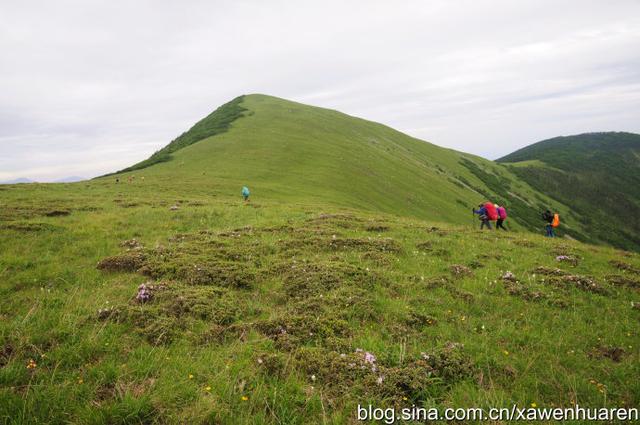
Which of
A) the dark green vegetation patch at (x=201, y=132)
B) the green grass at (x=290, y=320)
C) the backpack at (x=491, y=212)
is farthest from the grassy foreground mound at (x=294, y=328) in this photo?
the dark green vegetation patch at (x=201, y=132)

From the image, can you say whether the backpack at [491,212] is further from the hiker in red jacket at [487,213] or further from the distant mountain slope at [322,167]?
the distant mountain slope at [322,167]

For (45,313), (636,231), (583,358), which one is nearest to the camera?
(583,358)

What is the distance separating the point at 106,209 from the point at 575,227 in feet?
368

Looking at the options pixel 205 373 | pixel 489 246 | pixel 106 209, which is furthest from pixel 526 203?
pixel 205 373

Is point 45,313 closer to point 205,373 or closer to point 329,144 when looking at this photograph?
point 205,373

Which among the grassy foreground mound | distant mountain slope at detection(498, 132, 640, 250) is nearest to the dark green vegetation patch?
the grassy foreground mound

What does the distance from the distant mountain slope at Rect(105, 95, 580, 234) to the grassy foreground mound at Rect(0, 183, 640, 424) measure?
21.9 meters

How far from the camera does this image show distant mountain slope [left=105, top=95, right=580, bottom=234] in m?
43.2

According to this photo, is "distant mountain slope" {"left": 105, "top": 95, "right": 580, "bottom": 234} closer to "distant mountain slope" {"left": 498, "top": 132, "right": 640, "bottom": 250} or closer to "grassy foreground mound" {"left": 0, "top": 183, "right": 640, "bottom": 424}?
"grassy foreground mound" {"left": 0, "top": 183, "right": 640, "bottom": 424}

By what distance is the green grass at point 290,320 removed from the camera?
18.5 ft

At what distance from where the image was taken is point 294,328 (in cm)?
786

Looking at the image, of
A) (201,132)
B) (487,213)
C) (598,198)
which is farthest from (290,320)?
(598,198)

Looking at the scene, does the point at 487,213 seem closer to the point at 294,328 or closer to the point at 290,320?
Answer: the point at 290,320

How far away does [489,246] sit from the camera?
57.1 feet
